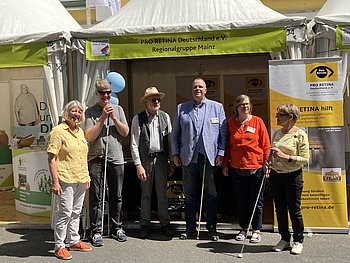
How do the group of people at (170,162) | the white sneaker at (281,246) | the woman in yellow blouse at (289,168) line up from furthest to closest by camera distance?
1. the white sneaker at (281,246)
2. the group of people at (170,162)
3. the woman in yellow blouse at (289,168)

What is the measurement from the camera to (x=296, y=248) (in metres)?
4.78

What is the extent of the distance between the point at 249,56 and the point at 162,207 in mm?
4899

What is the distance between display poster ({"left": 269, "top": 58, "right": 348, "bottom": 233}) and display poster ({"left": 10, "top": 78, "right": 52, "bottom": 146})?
4.36m

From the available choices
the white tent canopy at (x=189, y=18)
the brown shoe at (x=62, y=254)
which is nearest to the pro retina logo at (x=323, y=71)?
the white tent canopy at (x=189, y=18)

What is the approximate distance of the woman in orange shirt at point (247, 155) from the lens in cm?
507

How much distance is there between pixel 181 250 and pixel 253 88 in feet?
17.8

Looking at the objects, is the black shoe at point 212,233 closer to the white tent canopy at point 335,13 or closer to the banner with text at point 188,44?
the banner with text at point 188,44

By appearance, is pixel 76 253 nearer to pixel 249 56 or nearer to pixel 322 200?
pixel 322 200

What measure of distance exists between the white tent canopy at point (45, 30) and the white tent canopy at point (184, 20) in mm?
246

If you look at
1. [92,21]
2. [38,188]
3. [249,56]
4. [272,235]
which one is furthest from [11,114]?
[272,235]

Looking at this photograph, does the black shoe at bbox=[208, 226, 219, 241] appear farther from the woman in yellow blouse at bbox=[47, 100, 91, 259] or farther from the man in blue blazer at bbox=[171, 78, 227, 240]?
the woman in yellow blouse at bbox=[47, 100, 91, 259]

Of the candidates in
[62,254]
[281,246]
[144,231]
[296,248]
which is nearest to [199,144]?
[144,231]

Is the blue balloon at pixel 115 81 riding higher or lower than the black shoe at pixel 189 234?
higher

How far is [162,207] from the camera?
18.2ft
